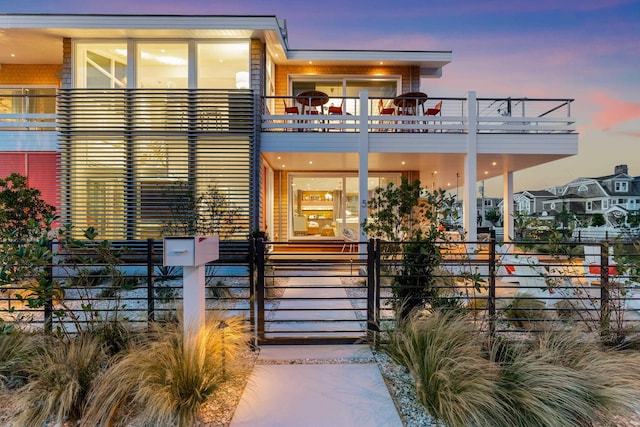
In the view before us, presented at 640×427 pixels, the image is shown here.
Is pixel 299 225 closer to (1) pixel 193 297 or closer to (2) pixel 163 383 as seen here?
(1) pixel 193 297

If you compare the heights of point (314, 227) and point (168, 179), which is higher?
point (168, 179)

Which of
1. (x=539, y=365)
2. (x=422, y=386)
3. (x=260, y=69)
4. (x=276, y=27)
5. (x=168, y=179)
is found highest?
(x=276, y=27)

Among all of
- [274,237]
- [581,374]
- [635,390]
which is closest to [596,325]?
[635,390]

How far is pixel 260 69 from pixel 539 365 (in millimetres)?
8555

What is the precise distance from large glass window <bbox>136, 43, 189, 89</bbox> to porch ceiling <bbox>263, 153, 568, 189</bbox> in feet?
10.0

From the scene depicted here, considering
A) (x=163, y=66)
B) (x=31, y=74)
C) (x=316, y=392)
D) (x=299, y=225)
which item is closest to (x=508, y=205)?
(x=299, y=225)

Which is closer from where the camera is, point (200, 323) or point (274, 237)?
point (200, 323)

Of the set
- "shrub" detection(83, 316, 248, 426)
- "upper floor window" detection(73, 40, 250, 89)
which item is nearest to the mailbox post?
"shrub" detection(83, 316, 248, 426)

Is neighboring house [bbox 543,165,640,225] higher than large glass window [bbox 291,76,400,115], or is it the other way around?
large glass window [bbox 291,76,400,115]

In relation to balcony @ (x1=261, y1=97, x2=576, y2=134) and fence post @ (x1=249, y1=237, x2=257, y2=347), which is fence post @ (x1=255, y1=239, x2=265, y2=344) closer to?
fence post @ (x1=249, y1=237, x2=257, y2=347)

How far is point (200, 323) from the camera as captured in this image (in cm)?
293

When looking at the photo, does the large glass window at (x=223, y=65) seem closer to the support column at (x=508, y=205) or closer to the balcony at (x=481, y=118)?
the balcony at (x=481, y=118)

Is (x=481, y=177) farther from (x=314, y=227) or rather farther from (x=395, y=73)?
(x=314, y=227)

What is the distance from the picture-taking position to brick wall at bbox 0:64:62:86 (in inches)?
430
